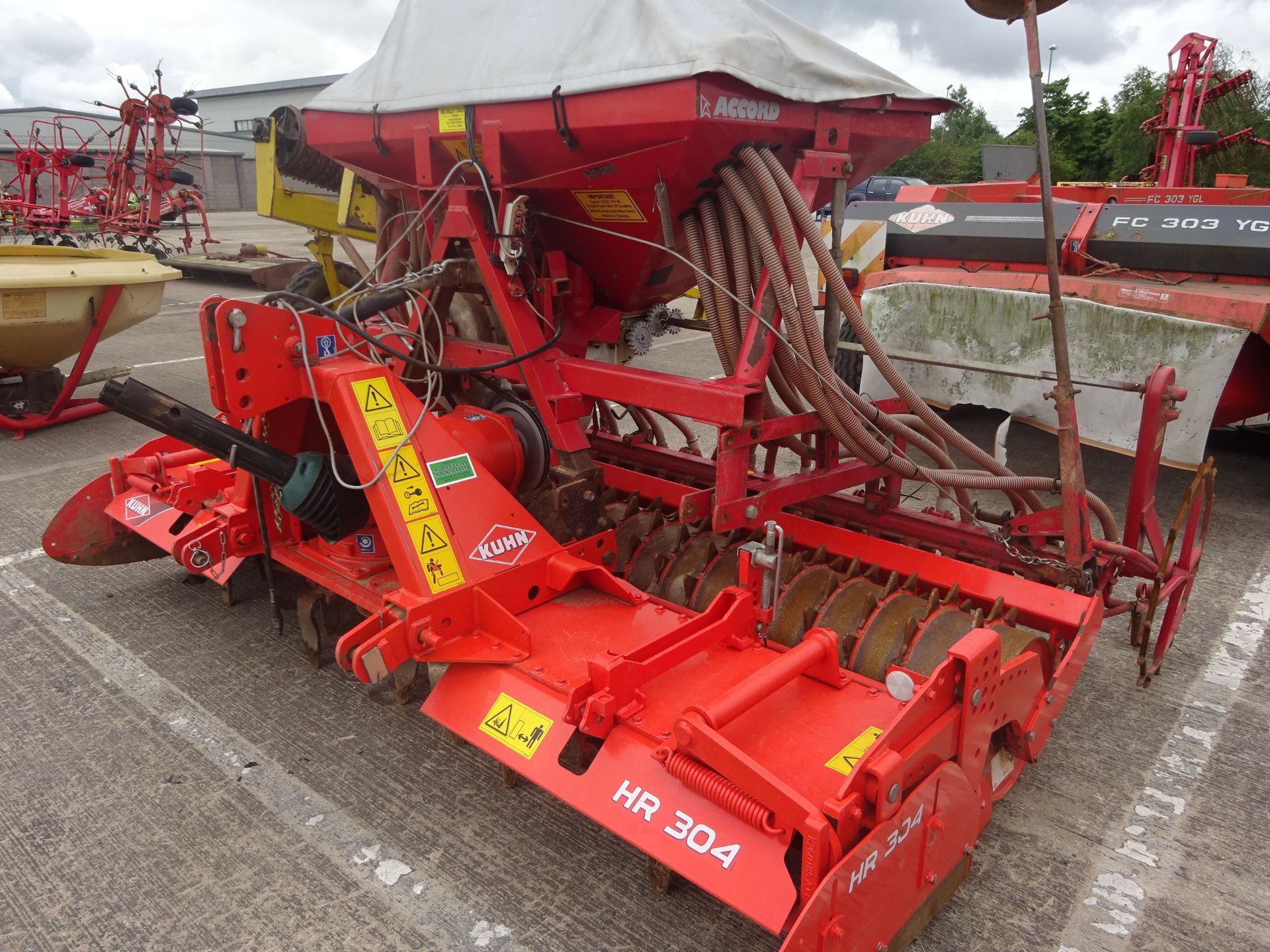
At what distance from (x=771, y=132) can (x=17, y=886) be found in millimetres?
2889

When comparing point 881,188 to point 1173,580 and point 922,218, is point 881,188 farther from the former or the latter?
point 1173,580

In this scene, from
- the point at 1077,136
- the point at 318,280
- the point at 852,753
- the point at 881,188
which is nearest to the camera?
the point at 852,753

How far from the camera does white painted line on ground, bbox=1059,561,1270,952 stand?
2199mm

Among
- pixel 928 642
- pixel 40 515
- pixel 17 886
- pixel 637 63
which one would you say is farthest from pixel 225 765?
pixel 40 515

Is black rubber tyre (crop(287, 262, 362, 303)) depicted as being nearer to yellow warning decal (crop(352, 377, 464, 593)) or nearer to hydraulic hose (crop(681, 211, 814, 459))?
yellow warning decal (crop(352, 377, 464, 593))

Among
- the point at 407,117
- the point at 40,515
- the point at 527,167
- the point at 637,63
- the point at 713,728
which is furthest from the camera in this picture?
the point at 40,515

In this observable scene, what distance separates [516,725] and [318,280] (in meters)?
2.81

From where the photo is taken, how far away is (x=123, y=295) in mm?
6195

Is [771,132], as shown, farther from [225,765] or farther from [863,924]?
[225,765]

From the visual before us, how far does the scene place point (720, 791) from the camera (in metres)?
1.91

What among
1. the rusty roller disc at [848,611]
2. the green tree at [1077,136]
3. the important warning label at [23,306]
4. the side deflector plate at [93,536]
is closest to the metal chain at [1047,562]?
the rusty roller disc at [848,611]

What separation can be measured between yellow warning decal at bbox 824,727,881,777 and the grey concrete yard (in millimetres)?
468

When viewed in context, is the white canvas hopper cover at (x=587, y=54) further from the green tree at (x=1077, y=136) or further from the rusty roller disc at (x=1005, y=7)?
the green tree at (x=1077, y=136)

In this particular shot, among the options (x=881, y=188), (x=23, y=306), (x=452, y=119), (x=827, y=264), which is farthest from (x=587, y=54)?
(x=881, y=188)
